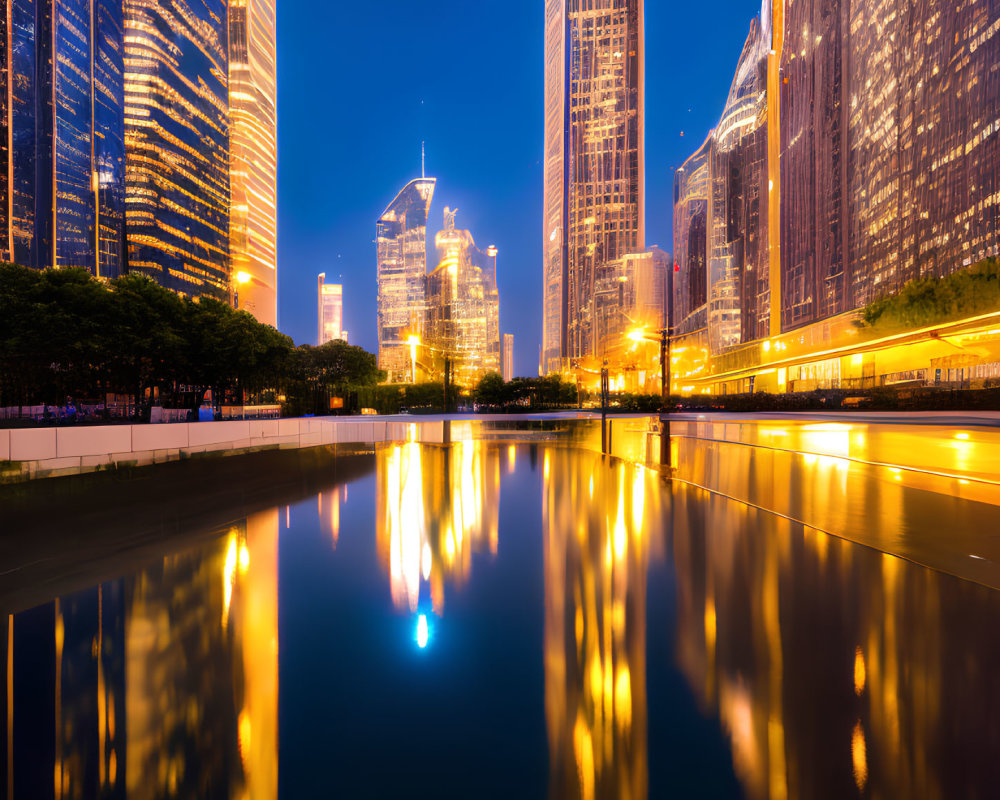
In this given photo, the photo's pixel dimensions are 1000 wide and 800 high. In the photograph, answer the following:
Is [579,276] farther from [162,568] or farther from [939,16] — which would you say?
[162,568]

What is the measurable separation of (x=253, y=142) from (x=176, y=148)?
6863 cm

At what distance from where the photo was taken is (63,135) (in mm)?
79562

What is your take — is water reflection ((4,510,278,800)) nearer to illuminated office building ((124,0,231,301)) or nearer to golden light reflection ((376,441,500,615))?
golden light reflection ((376,441,500,615))

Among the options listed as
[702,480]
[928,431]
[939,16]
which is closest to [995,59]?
[939,16]

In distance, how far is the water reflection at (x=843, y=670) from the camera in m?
2.36

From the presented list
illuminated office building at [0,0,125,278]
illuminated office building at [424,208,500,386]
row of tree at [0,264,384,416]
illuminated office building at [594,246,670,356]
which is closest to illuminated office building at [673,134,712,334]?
illuminated office building at [594,246,670,356]

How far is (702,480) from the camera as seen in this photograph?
11781 mm

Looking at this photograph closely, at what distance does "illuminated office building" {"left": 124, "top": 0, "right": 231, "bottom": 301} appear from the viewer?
94.9 metres

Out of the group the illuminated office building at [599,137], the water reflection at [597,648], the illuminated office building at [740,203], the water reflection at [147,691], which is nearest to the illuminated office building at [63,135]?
the water reflection at [147,691]

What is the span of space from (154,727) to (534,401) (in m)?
62.0

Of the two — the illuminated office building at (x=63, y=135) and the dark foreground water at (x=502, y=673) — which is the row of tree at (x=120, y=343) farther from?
the illuminated office building at (x=63, y=135)

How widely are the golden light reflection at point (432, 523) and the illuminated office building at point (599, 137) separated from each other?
151344 mm

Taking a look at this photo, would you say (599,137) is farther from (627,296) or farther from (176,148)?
(176,148)

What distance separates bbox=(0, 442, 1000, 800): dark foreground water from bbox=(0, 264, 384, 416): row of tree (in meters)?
31.6
